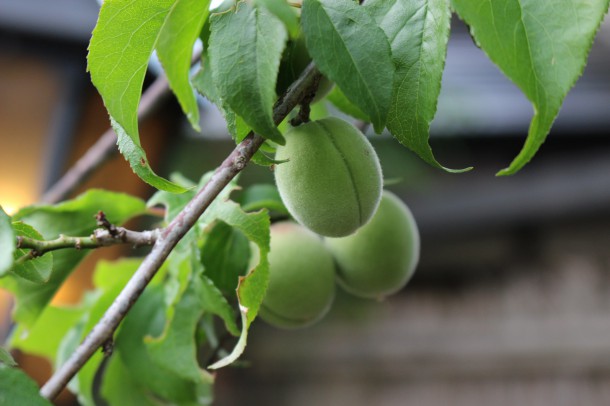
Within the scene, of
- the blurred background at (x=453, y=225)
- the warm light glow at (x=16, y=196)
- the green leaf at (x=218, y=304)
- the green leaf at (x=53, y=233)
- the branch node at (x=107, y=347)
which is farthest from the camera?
the blurred background at (x=453, y=225)

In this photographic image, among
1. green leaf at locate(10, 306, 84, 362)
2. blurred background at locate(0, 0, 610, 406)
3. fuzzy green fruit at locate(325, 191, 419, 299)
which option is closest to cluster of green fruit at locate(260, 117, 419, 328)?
fuzzy green fruit at locate(325, 191, 419, 299)

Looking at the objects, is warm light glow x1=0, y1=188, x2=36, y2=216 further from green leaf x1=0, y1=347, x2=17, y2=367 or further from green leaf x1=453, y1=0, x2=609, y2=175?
green leaf x1=453, y1=0, x2=609, y2=175

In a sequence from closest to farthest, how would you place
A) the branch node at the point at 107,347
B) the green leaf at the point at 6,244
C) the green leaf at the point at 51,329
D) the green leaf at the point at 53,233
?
the green leaf at the point at 6,244
the branch node at the point at 107,347
the green leaf at the point at 53,233
the green leaf at the point at 51,329

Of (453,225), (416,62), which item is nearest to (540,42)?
(416,62)

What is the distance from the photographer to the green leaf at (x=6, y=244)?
0.38 meters

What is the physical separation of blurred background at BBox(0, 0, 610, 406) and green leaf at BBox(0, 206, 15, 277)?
4.01 feet

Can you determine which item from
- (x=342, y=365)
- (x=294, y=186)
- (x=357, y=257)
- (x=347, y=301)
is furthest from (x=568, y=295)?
(x=294, y=186)

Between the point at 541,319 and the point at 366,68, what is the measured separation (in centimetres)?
188

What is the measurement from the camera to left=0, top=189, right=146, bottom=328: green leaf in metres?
0.71

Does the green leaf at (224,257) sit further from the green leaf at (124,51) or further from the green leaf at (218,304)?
the green leaf at (124,51)

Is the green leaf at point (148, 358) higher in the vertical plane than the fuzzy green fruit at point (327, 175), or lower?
lower

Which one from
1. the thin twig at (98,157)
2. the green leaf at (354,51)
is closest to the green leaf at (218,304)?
the green leaf at (354,51)

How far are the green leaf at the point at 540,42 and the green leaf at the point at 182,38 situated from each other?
162mm

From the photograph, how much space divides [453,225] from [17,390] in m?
1.75
